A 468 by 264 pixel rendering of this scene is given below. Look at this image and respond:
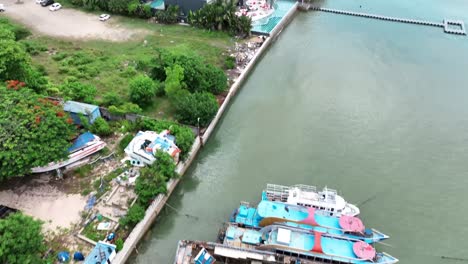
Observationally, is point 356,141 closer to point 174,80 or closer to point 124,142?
point 174,80

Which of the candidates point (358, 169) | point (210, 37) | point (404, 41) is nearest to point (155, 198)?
point (358, 169)

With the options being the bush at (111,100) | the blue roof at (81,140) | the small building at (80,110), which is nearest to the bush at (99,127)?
the small building at (80,110)

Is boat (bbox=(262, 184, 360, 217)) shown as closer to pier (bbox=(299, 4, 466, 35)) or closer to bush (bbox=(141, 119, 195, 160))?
bush (bbox=(141, 119, 195, 160))

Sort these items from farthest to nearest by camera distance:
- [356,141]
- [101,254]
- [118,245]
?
1. [356,141]
2. [118,245]
3. [101,254]

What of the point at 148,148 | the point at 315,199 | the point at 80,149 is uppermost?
the point at 148,148

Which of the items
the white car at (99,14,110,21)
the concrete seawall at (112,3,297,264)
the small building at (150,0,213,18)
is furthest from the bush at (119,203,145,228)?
the white car at (99,14,110,21)

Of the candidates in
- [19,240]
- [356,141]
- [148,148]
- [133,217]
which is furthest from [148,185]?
[356,141]
